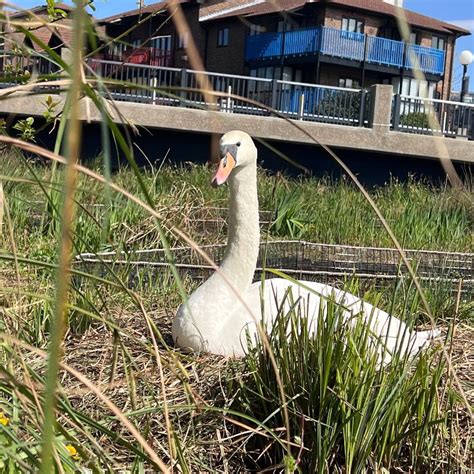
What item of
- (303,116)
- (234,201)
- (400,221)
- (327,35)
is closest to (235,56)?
(327,35)

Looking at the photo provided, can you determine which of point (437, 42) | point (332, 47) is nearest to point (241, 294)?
point (332, 47)

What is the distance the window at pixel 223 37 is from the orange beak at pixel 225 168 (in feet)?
142

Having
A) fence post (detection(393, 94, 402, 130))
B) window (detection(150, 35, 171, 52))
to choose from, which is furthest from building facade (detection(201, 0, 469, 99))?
fence post (detection(393, 94, 402, 130))

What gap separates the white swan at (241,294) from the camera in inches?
123

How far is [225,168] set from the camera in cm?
351

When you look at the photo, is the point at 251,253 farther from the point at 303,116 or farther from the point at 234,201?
the point at 303,116

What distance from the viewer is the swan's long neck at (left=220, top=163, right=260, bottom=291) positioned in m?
3.56

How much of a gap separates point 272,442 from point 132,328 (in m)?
1.20

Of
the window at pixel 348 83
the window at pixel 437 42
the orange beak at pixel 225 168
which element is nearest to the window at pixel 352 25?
the window at pixel 348 83

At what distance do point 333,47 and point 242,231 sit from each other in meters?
38.4

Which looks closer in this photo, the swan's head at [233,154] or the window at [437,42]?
the swan's head at [233,154]

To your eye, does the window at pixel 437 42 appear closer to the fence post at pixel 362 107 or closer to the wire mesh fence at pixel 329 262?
the fence post at pixel 362 107

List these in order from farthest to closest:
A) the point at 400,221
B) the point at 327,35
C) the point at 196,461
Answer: the point at 327,35, the point at 400,221, the point at 196,461

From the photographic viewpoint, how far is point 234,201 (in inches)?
142
